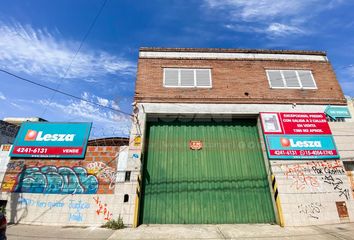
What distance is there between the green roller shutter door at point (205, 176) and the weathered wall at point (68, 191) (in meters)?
1.51

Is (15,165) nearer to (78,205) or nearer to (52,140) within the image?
(52,140)

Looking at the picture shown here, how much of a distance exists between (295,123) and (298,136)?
76cm

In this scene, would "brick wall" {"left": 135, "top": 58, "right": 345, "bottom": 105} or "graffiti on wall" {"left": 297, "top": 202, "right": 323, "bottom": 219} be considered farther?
"brick wall" {"left": 135, "top": 58, "right": 345, "bottom": 105}

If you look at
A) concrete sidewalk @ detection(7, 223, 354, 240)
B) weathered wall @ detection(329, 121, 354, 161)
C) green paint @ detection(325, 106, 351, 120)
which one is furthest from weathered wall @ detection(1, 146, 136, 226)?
green paint @ detection(325, 106, 351, 120)

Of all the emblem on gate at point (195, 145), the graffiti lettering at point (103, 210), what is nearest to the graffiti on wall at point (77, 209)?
the graffiti lettering at point (103, 210)

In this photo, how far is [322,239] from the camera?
255 inches

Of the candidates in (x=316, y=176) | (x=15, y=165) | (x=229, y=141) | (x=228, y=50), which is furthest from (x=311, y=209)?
(x=15, y=165)

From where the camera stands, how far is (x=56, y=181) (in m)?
8.62

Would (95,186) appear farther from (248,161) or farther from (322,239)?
(322,239)

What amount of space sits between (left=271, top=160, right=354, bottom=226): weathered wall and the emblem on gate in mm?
3613

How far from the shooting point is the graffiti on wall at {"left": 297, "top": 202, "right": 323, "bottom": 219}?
8430mm

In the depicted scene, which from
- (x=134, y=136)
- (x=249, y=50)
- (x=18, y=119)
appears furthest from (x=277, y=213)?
(x=18, y=119)

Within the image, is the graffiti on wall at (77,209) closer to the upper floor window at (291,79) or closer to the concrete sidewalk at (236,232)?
the concrete sidewalk at (236,232)

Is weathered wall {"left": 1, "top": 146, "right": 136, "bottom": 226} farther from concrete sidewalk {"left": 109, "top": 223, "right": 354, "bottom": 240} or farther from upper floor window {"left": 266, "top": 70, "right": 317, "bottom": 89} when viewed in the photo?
upper floor window {"left": 266, "top": 70, "right": 317, "bottom": 89}
